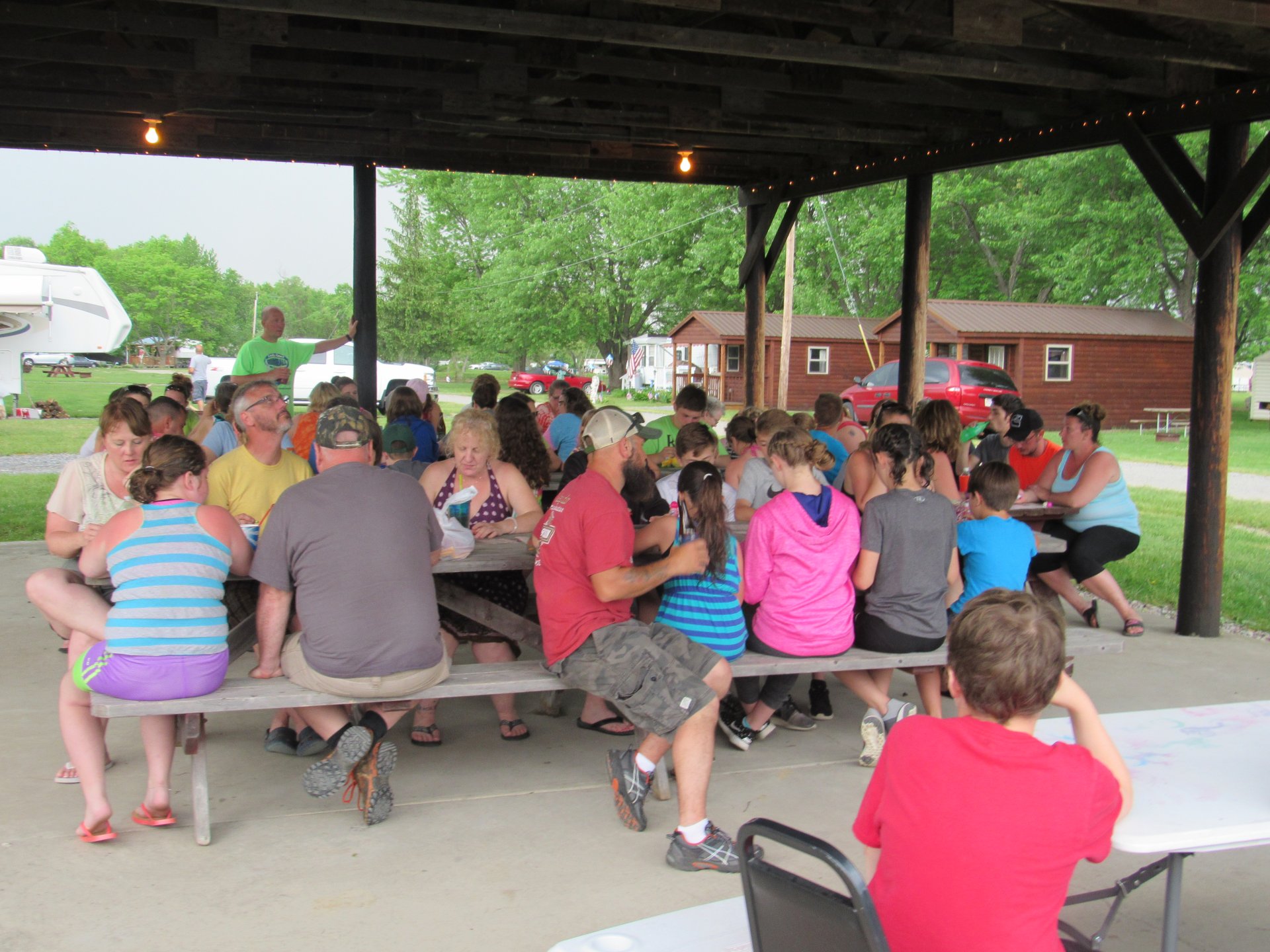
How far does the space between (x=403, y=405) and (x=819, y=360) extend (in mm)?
26564

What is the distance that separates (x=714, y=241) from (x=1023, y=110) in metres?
28.7

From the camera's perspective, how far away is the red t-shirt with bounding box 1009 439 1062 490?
6664 mm

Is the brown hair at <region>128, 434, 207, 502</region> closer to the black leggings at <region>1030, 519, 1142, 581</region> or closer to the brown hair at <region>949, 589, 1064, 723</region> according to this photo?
the brown hair at <region>949, 589, 1064, 723</region>

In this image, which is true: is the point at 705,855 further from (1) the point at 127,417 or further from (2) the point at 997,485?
(1) the point at 127,417

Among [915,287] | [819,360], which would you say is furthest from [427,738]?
[819,360]

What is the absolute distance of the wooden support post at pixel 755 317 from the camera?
36.0ft

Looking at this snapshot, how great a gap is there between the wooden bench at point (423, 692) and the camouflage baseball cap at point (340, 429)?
81 centimetres

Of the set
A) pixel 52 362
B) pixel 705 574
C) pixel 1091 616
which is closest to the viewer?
pixel 705 574

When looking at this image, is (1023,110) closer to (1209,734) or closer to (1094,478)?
(1094,478)

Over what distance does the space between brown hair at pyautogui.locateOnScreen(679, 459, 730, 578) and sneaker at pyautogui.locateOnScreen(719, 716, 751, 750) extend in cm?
92

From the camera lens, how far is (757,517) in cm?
405

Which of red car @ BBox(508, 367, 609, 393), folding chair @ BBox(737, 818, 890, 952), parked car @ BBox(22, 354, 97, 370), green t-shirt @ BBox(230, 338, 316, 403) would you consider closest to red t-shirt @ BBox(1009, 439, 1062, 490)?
green t-shirt @ BBox(230, 338, 316, 403)

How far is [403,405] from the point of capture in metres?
6.83

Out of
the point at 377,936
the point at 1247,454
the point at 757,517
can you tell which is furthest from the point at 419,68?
the point at 1247,454
